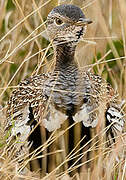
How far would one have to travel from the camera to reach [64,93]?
2.95 metres

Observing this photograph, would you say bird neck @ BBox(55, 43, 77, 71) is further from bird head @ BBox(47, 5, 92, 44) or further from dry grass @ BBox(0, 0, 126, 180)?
dry grass @ BBox(0, 0, 126, 180)

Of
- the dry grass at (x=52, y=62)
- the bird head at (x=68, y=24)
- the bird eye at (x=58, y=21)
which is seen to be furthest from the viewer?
the bird eye at (x=58, y=21)

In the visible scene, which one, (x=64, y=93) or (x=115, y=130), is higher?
(x=64, y=93)

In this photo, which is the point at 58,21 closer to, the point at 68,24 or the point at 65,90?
the point at 68,24

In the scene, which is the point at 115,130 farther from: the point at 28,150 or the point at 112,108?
the point at 28,150

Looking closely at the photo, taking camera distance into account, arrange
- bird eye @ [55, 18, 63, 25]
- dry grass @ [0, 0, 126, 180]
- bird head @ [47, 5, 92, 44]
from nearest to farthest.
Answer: dry grass @ [0, 0, 126, 180]
bird head @ [47, 5, 92, 44]
bird eye @ [55, 18, 63, 25]

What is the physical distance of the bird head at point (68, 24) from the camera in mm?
2887

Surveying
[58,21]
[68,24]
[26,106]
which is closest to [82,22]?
[68,24]

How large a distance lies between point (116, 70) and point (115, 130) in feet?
5.16

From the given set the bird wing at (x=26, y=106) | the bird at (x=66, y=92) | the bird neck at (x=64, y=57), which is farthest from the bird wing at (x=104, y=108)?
the bird wing at (x=26, y=106)

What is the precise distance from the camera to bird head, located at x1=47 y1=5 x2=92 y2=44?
289 cm

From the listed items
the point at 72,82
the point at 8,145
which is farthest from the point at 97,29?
the point at 8,145

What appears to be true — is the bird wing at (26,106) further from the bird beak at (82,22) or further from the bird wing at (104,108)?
the bird beak at (82,22)

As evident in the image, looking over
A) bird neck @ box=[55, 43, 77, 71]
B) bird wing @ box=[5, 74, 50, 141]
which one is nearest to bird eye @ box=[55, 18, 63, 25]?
bird neck @ box=[55, 43, 77, 71]
